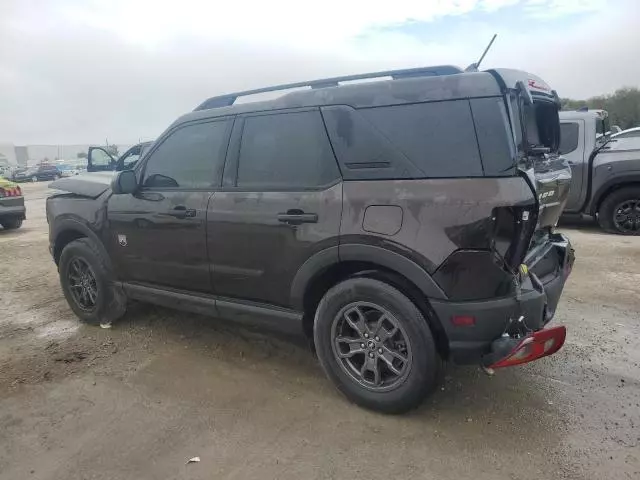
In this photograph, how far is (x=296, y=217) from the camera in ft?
10.2

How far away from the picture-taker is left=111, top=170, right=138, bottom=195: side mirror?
12.8 feet

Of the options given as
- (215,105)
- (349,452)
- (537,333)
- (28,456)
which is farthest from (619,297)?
(28,456)

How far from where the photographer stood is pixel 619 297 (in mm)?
4887

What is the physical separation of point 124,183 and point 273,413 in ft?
6.92

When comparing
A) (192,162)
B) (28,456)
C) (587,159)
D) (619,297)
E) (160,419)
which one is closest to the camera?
(28,456)

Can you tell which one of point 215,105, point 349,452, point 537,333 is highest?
point 215,105

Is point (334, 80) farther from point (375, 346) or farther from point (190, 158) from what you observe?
point (375, 346)

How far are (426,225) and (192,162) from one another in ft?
6.35

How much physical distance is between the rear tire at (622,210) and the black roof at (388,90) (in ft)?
20.4

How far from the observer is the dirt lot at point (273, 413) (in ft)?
8.54

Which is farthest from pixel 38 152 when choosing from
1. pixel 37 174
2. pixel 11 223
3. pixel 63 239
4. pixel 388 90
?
pixel 388 90

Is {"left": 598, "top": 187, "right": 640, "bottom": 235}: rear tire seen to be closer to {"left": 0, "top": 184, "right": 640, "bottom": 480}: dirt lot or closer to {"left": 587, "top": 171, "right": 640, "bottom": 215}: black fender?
{"left": 587, "top": 171, "right": 640, "bottom": 215}: black fender

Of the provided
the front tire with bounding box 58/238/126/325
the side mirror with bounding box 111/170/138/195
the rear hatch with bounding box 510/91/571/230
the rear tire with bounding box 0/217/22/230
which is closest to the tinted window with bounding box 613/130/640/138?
the rear hatch with bounding box 510/91/571/230

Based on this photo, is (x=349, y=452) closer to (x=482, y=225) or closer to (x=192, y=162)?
(x=482, y=225)
